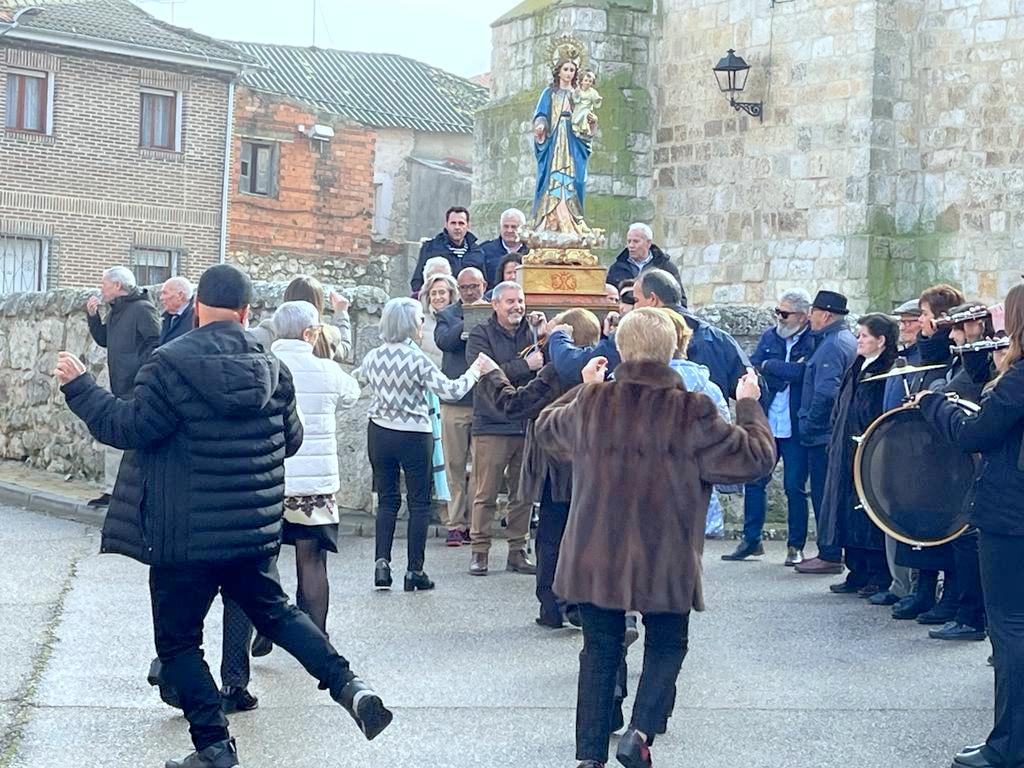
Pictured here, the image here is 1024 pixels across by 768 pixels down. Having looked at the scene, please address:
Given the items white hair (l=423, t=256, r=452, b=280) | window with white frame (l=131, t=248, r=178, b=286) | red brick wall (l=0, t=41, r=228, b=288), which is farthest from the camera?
window with white frame (l=131, t=248, r=178, b=286)

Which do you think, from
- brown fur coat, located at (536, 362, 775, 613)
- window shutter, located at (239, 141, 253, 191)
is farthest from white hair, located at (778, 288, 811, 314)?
window shutter, located at (239, 141, 253, 191)

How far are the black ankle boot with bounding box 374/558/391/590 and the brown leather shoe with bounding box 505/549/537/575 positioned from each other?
3.52 feet

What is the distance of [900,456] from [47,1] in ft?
91.5

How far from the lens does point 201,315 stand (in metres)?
6.18

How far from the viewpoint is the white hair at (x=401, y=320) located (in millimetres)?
9633

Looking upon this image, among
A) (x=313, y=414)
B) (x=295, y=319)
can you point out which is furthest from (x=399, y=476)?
(x=295, y=319)

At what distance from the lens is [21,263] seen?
1235 inches

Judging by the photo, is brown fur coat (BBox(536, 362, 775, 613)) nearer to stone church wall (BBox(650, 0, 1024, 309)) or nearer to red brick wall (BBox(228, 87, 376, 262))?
stone church wall (BBox(650, 0, 1024, 309))

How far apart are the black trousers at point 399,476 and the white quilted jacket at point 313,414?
177 centimetres

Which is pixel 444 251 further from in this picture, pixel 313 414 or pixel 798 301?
pixel 313 414

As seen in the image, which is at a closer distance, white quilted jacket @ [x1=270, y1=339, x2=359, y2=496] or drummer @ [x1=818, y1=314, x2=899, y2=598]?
white quilted jacket @ [x1=270, y1=339, x2=359, y2=496]

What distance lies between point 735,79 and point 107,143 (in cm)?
1595

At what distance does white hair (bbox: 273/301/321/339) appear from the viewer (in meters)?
7.66

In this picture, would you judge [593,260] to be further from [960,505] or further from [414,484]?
[960,505]
